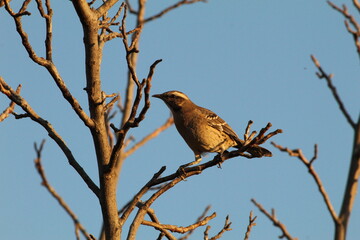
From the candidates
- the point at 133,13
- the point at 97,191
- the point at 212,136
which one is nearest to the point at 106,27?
the point at 97,191

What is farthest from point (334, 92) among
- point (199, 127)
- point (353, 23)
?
point (199, 127)

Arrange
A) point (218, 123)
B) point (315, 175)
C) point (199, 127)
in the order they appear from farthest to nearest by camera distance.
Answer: point (218, 123) → point (199, 127) → point (315, 175)

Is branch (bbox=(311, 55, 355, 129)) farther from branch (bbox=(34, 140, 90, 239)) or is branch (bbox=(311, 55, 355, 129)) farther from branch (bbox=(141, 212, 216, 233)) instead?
branch (bbox=(34, 140, 90, 239))

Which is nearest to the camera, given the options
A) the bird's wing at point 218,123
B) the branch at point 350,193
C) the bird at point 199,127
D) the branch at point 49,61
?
the branch at point 350,193

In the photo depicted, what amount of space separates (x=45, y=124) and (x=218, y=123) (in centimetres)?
494

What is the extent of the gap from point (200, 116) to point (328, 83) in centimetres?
534

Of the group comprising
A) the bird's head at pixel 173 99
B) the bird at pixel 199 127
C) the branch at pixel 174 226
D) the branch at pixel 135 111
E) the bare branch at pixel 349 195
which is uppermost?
the bird's head at pixel 173 99

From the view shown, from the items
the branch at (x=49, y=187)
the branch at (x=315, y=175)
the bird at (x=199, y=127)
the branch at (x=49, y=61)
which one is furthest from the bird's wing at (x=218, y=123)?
the branch at (x=315, y=175)

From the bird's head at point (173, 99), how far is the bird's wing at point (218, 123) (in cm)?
42

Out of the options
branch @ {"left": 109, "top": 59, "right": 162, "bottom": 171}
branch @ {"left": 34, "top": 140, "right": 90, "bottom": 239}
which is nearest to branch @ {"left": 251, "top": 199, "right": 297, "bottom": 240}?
branch @ {"left": 109, "top": 59, "right": 162, "bottom": 171}

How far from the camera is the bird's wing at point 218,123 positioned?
9.38m

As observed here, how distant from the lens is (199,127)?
29.7 ft

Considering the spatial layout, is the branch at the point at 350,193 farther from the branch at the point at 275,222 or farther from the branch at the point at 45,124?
the branch at the point at 45,124

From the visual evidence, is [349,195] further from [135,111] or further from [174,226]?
[174,226]
